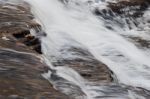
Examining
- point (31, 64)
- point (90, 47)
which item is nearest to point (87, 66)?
point (31, 64)

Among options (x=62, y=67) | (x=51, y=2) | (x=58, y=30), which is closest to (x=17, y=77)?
(x=62, y=67)

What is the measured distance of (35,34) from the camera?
28.7ft

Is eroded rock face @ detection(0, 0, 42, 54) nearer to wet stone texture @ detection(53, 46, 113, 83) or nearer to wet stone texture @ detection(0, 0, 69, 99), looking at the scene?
wet stone texture @ detection(0, 0, 69, 99)

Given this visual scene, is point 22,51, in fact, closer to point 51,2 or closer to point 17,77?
point 17,77

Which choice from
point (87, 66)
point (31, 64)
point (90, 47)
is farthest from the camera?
point (90, 47)

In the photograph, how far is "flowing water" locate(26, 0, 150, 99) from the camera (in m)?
7.45

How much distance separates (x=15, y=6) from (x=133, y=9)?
651cm

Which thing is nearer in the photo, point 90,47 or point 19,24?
point 19,24

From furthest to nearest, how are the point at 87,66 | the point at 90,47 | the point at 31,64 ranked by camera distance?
the point at 90,47, the point at 87,66, the point at 31,64

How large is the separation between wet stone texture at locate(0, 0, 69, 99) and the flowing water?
1.06 ft

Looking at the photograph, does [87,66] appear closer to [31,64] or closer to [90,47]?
[31,64]

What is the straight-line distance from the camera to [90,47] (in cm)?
1074

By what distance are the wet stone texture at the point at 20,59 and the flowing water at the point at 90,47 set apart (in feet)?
1.06

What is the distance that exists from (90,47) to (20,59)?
4.10 metres
